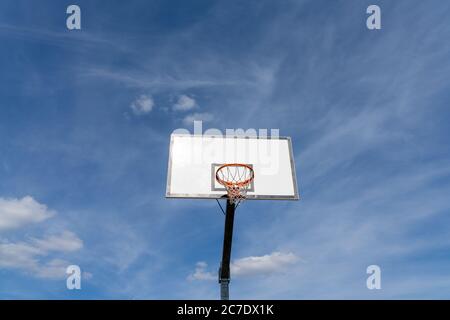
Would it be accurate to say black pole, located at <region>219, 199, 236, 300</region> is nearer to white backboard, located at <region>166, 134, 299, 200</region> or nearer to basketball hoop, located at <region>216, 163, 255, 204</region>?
basketball hoop, located at <region>216, 163, 255, 204</region>

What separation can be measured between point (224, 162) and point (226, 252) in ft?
10.3

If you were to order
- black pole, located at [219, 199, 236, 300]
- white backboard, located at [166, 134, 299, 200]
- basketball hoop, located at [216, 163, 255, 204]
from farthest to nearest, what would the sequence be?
white backboard, located at [166, 134, 299, 200] → basketball hoop, located at [216, 163, 255, 204] → black pole, located at [219, 199, 236, 300]

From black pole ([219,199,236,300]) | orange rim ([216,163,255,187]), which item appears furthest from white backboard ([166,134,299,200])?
black pole ([219,199,236,300])

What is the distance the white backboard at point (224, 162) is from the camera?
12680 millimetres

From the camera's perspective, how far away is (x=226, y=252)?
12.8m

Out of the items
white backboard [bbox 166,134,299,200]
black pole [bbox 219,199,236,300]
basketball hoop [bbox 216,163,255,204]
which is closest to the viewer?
black pole [bbox 219,199,236,300]

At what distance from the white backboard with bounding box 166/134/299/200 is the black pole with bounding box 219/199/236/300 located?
2.05 feet

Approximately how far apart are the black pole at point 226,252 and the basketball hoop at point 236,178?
15.3 inches

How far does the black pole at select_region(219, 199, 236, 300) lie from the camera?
40.1 feet
